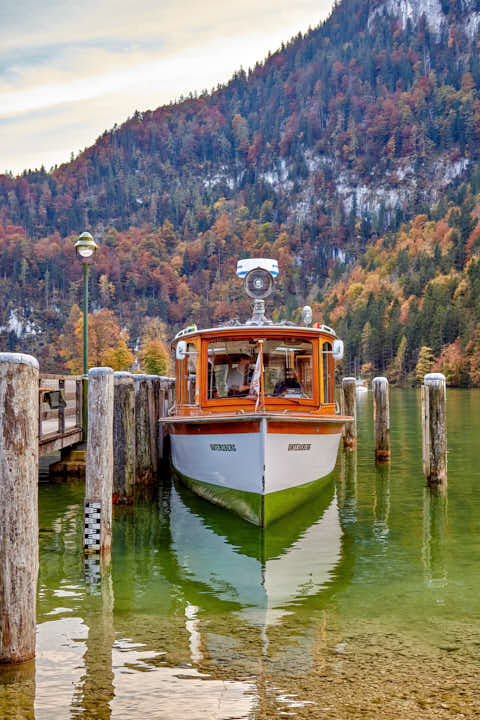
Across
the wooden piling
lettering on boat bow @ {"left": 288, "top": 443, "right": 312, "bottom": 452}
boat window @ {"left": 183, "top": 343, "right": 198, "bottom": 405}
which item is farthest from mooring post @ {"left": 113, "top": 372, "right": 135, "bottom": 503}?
the wooden piling

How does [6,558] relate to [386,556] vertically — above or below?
above

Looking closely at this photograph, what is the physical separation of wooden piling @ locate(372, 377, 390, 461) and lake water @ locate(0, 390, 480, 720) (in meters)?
6.01

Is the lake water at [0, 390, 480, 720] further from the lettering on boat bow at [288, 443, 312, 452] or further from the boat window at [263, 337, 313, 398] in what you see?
the boat window at [263, 337, 313, 398]

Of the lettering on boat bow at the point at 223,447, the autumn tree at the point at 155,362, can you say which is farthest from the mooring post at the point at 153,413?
the autumn tree at the point at 155,362

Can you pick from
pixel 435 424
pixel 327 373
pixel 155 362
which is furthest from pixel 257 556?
pixel 155 362

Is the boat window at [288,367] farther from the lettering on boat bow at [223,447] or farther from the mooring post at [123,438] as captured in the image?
the mooring post at [123,438]

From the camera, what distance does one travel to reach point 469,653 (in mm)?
7031

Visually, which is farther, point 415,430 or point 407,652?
point 415,430

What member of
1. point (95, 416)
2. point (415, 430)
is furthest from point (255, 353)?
point (415, 430)

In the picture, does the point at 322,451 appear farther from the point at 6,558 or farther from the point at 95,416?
the point at 6,558

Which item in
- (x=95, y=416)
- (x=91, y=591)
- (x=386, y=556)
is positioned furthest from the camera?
(x=386, y=556)

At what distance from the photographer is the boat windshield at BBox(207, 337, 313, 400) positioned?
14.9 m

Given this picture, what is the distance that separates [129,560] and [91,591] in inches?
67.6

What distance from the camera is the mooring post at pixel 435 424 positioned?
52.1 feet
